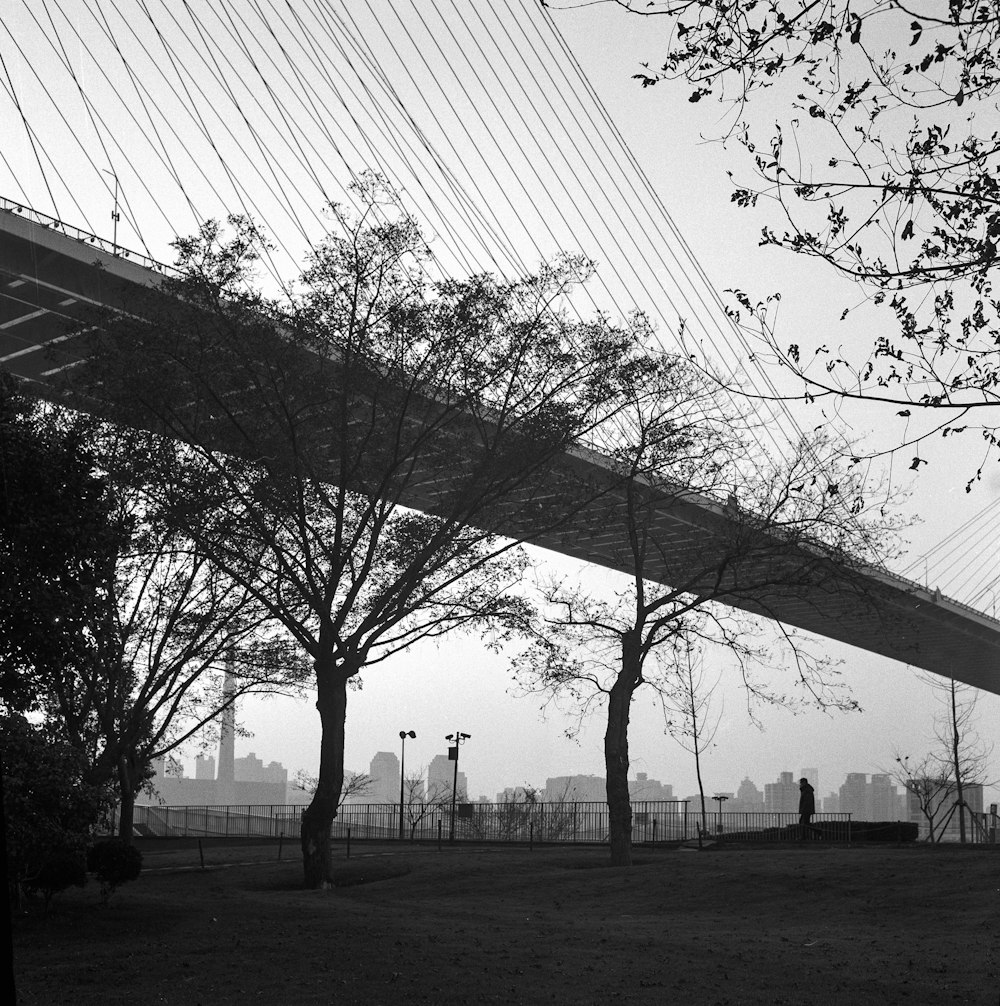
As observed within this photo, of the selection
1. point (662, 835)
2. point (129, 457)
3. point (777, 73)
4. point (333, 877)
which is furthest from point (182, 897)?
point (662, 835)

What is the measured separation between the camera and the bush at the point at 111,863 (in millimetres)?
15547

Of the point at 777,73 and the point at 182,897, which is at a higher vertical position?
the point at 777,73

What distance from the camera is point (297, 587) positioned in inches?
803

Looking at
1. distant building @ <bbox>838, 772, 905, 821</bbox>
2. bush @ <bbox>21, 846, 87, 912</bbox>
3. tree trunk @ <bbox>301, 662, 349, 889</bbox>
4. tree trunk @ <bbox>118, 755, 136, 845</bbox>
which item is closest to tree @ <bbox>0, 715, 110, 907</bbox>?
bush @ <bbox>21, 846, 87, 912</bbox>

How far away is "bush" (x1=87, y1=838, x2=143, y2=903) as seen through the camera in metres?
15.5

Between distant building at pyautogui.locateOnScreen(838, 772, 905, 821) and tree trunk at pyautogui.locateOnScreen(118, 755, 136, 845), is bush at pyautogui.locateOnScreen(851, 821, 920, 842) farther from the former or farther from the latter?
distant building at pyautogui.locateOnScreen(838, 772, 905, 821)

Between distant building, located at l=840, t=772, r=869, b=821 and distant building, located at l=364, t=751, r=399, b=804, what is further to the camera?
distant building, located at l=364, t=751, r=399, b=804

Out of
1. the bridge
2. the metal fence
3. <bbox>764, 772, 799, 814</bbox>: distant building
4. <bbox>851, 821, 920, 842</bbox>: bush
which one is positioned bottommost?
<bbox>764, 772, 799, 814</bbox>: distant building

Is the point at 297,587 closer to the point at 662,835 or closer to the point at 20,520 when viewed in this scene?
the point at 20,520

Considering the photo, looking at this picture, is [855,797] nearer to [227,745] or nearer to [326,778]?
[227,745]

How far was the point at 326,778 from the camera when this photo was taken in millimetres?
19906

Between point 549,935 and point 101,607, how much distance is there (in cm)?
708

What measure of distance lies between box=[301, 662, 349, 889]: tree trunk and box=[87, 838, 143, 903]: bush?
4178 mm

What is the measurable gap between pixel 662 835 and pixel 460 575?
1740 cm
